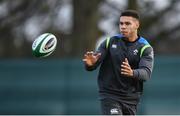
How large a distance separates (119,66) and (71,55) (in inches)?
575

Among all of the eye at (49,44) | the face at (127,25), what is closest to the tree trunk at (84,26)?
the eye at (49,44)

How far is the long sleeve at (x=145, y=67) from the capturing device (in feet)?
29.0

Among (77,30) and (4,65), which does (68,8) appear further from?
(4,65)

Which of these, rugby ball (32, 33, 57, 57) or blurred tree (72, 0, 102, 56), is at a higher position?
blurred tree (72, 0, 102, 56)

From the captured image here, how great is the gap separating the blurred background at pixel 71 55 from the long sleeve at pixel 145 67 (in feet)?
32.7

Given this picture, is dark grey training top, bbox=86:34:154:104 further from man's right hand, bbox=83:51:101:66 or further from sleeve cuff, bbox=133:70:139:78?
sleeve cuff, bbox=133:70:139:78

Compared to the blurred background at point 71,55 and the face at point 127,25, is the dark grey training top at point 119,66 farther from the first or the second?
the blurred background at point 71,55

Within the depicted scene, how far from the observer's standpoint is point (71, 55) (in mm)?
23750

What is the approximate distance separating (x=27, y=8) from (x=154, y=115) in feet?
30.2

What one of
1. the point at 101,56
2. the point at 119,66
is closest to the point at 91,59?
the point at 101,56

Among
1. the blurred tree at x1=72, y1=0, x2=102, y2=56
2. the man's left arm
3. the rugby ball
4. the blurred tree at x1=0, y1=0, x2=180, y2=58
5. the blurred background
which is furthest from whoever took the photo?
the blurred tree at x1=0, y1=0, x2=180, y2=58

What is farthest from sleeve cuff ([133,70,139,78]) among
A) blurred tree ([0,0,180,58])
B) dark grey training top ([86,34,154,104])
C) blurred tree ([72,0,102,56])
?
blurred tree ([72,0,102,56])

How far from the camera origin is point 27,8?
26297mm

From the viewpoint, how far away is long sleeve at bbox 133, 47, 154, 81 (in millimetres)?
8828
